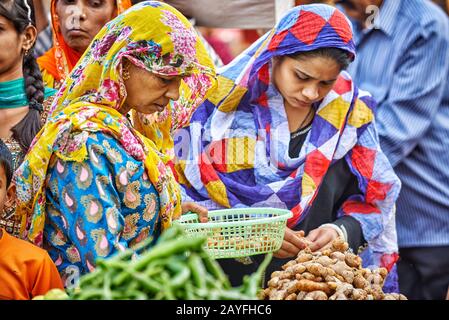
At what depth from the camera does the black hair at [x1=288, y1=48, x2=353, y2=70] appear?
3.79 m

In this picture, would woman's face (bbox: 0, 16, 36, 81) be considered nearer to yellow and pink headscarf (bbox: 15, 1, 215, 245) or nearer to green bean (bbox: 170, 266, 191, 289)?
yellow and pink headscarf (bbox: 15, 1, 215, 245)

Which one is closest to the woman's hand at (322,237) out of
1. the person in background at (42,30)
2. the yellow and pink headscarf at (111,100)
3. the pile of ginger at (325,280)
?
the pile of ginger at (325,280)

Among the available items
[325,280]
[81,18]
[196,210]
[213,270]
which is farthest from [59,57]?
[213,270]

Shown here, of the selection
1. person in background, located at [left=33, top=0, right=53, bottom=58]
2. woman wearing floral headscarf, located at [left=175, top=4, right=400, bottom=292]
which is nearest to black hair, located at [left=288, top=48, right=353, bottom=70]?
woman wearing floral headscarf, located at [left=175, top=4, right=400, bottom=292]

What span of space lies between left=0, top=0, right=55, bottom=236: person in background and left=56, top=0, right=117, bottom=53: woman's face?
29 centimetres

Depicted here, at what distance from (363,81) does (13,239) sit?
6.84 ft

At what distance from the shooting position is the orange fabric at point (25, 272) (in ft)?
8.98

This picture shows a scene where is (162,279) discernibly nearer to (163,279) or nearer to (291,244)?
(163,279)

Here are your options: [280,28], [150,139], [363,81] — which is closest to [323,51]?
[280,28]

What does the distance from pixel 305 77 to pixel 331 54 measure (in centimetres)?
14

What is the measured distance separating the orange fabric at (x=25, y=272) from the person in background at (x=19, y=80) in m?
0.71

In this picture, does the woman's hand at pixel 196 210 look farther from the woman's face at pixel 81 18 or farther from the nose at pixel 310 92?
the woman's face at pixel 81 18

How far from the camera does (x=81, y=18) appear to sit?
12.6 feet

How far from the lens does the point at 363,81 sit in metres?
4.37
